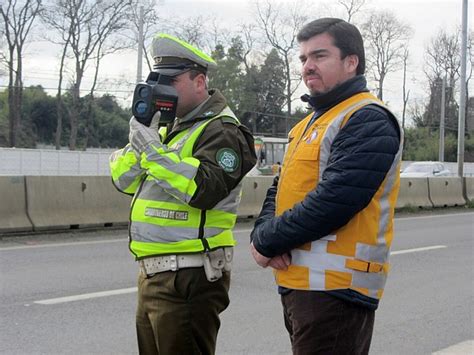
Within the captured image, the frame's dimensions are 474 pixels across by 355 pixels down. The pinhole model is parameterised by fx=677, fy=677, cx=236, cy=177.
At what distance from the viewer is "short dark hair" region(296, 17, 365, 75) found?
8.82ft

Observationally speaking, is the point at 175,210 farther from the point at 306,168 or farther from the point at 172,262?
the point at 306,168

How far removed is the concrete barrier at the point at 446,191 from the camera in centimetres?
2139

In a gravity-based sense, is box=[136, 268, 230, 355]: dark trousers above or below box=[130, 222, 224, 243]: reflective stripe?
below

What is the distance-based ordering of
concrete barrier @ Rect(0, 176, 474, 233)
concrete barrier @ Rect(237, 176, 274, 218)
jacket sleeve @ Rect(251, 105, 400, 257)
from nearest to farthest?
jacket sleeve @ Rect(251, 105, 400, 257) → concrete barrier @ Rect(0, 176, 474, 233) → concrete barrier @ Rect(237, 176, 274, 218)

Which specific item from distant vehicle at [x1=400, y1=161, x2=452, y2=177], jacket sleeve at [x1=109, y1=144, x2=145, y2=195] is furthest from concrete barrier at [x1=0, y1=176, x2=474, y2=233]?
distant vehicle at [x1=400, y1=161, x2=452, y2=177]

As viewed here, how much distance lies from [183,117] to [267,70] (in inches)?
2596

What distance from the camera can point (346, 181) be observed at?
249 centimetres

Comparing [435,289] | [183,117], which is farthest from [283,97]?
[183,117]

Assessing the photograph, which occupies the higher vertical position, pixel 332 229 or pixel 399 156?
pixel 399 156

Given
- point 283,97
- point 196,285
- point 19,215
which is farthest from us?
point 283,97

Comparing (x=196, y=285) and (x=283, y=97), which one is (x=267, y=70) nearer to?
(x=283, y=97)

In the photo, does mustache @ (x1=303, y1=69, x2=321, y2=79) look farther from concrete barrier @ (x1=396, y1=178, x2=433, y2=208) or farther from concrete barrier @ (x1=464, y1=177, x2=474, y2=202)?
concrete barrier @ (x1=464, y1=177, x2=474, y2=202)

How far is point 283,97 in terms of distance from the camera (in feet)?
230

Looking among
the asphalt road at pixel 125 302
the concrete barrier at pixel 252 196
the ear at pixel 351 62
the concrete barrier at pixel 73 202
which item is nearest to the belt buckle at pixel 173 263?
the ear at pixel 351 62
